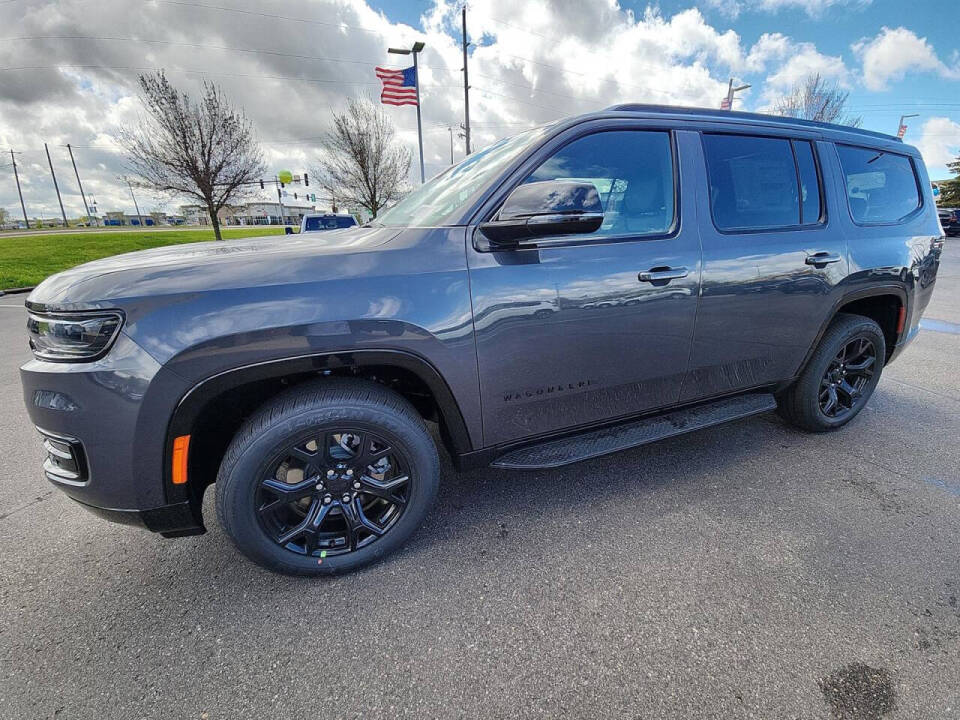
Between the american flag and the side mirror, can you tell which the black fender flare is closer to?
the side mirror

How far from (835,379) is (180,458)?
3877mm

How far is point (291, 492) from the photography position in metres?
1.87

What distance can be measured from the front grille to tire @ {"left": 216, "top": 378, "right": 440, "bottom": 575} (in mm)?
454

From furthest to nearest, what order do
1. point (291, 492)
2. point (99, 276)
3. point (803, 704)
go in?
point (291, 492)
point (99, 276)
point (803, 704)

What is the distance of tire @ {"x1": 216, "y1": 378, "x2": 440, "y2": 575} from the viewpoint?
178 centimetres

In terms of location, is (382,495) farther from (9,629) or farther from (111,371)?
(9,629)

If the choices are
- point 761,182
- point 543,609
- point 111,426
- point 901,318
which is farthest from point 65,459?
point 901,318

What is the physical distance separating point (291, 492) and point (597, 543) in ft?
4.63

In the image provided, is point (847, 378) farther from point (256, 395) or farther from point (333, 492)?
point (256, 395)

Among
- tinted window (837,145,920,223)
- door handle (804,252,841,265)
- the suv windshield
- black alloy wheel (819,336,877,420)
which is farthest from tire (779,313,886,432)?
the suv windshield

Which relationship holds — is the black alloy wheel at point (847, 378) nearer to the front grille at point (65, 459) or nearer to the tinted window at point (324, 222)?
the front grille at point (65, 459)

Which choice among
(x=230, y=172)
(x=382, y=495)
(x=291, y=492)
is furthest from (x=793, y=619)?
(x=230, y=172)

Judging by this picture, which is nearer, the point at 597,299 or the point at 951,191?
the point at 597,299

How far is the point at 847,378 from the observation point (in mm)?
3293
